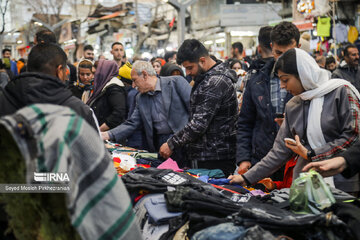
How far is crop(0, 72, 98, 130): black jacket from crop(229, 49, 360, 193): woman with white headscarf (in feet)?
5.44

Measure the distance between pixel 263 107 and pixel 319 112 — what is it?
123 centimetres

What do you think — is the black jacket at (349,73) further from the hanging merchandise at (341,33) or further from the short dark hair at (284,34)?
the hanging merchandise at (341,33)

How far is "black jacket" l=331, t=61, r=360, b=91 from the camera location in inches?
345

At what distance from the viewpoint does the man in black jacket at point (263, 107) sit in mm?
4555

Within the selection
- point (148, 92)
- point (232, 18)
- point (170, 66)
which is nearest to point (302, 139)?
point (148, 92)

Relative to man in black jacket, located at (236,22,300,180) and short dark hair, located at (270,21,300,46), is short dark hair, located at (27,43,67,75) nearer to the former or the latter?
man in black jacket, located at (236,22,300,180)

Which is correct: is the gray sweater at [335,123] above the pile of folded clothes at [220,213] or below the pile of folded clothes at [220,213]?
above

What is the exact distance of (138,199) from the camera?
10.7 ft

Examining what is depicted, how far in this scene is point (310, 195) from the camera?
2586 mm

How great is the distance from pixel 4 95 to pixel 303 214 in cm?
198

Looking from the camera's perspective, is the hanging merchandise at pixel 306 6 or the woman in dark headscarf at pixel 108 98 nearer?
the woman in dark headscarf at pixel 108 98

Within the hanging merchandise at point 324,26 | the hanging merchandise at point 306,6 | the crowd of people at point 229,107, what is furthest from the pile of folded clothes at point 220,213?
the hanging merchandise at point 306,6

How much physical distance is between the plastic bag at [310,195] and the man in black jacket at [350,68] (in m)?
6.59

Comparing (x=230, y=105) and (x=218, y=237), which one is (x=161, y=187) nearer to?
(x=218, y=237)
